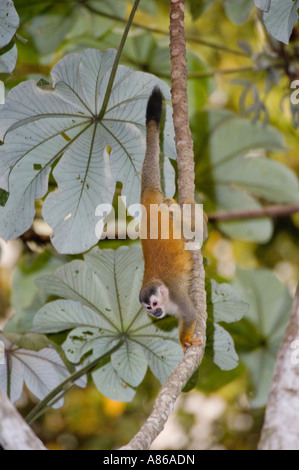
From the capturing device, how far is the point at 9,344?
1748mm

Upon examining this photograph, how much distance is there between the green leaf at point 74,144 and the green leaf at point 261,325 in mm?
857

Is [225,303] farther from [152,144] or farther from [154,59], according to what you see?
[154,59]

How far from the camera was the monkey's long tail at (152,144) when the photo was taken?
1552mm

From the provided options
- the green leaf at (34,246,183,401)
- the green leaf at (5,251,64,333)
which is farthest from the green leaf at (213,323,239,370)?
the green leaf at (5,251,64,333)

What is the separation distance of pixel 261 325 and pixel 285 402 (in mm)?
1092

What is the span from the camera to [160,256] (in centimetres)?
193

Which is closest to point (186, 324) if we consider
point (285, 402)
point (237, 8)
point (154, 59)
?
point (285, 402)

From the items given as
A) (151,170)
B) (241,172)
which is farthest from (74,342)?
(241,172)

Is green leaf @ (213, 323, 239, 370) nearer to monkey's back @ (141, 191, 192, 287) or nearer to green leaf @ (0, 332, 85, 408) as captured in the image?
monkey's back @ (141, 191, 192, 287)

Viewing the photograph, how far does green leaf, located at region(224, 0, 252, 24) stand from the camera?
99.0 inches

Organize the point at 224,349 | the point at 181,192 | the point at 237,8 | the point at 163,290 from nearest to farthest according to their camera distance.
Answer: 1. the point at 181,192
2. the point at 224,349
3. the point at 163,290
4. the point at 237,8

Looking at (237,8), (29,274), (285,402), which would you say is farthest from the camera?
(29,274)
